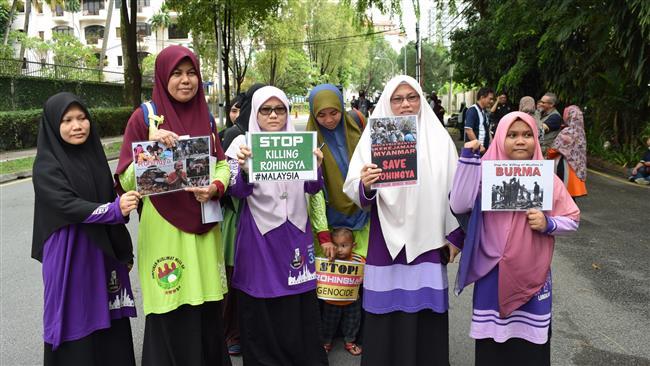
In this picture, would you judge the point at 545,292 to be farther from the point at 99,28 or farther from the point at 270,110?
the point at 99,28

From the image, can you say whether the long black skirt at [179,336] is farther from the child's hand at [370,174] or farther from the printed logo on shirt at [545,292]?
the printed logo on shirt at [545,292]

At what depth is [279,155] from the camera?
2.92 m

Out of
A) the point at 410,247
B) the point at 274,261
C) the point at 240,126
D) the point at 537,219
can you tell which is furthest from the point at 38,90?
the point at 537,219

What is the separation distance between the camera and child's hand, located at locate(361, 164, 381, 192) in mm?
2680

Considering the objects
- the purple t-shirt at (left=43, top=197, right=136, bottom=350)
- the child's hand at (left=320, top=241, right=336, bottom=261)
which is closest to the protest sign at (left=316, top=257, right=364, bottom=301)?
the child's hand at (left=320, top=241, right=336, bottom=261)

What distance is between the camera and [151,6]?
55562 mm

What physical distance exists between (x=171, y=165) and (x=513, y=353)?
80.3 inches

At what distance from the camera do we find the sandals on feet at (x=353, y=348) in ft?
12.2

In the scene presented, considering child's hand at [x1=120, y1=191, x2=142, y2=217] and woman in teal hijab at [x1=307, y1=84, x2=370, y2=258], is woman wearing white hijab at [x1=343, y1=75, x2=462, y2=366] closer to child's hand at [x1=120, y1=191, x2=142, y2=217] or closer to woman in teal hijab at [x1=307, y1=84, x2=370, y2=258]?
woman in teal hijab at [x1=307, y1=84, x2=370, y2=258]

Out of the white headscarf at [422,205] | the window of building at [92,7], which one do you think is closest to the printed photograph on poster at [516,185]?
the white headscarf at [422,205]

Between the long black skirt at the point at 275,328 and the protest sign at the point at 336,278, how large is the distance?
0.25 metres

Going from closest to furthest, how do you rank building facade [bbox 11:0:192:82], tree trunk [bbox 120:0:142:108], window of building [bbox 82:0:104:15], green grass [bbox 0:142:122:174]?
green grass [bbox 0:142:122:174] < tree trunk [bbox 120:0:142:108] < building facade [bbox 11:0:192:82] < window of building [bbox 82:0:104:15]

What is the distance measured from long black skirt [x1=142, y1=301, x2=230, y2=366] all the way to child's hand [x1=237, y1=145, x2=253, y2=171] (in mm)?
824

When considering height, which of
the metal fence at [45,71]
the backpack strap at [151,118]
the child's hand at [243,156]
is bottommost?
the child's hand at [243,156]
